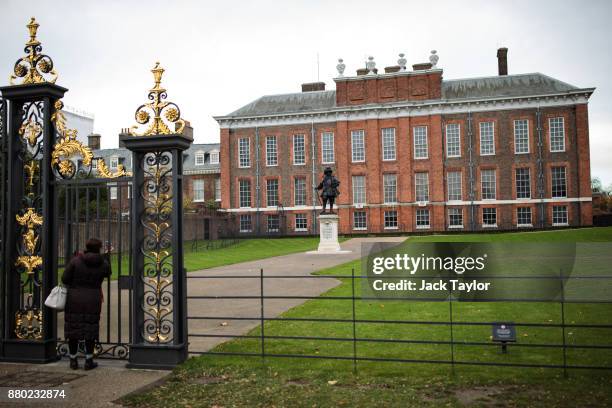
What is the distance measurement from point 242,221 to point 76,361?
41156mm

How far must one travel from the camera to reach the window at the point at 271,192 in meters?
47.2

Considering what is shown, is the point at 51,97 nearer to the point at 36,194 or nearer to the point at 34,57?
the point at 34,57

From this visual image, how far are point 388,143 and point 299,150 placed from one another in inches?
299

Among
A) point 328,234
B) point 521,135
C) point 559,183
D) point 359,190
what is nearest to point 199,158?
point 359,190

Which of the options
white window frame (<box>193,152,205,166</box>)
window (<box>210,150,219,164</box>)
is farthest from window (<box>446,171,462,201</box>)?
white window frame (<box>193,152,205,166</box>)

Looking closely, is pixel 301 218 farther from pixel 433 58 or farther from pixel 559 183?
pixel 559 183

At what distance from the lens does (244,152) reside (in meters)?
47.8

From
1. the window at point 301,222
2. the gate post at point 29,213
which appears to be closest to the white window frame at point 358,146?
the window at point 301,222

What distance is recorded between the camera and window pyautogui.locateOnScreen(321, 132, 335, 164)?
151ft

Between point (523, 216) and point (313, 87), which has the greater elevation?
point (313, 87)

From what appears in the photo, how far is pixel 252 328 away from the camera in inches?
344

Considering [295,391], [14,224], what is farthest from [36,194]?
[295,391]

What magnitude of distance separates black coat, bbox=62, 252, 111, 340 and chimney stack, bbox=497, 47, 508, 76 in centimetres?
4533

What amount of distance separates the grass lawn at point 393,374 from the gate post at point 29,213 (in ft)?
7.16
